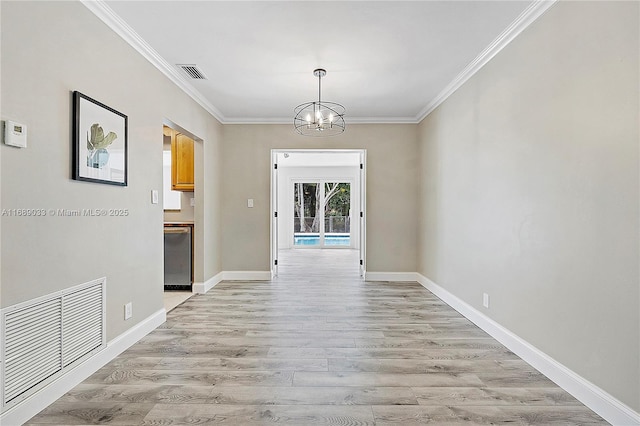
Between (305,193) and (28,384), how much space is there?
A: 835 cm

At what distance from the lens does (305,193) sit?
993cm

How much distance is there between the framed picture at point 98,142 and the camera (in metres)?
2.14

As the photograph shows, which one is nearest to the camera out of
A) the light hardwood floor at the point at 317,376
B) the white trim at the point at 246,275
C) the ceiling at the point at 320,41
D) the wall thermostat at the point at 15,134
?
the wall thermostat at the point at 15,134

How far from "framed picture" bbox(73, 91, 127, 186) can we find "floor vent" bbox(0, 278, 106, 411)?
759 millimetres

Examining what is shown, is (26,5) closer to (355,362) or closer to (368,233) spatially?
(355,362)

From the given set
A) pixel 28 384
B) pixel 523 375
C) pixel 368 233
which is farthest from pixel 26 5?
pixel 368 233

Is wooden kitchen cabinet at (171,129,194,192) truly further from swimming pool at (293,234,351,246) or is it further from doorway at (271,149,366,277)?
swimming pool at (293,234,351,246)

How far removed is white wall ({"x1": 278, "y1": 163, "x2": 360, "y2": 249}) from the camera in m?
9.80

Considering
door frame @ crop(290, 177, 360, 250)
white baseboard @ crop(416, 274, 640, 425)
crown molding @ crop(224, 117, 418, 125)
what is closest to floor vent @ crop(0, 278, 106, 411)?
white baseboard @ crop(416, 274, 640, 425)

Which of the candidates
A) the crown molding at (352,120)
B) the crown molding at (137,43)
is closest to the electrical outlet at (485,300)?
the crown molding at (352,120)

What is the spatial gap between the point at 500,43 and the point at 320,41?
1.53 m

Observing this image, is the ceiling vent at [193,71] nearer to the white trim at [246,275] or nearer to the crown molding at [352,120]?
the crown molding at [352,120]

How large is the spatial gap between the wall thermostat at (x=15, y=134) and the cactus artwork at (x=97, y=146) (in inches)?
18.8

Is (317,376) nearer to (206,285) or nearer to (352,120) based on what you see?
(206,285)
